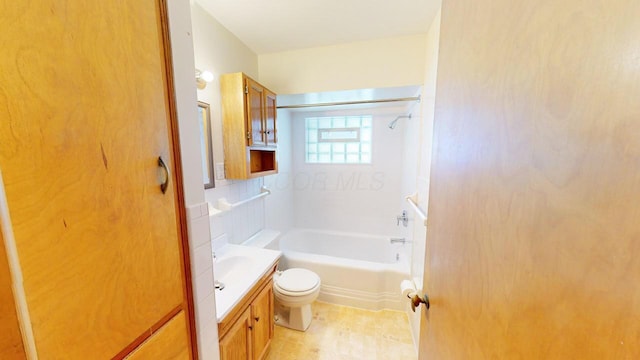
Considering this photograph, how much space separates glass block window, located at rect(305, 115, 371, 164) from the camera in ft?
10.2

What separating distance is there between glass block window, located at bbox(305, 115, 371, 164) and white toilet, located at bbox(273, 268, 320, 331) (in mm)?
1772

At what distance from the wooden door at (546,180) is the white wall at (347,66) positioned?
1.41 m

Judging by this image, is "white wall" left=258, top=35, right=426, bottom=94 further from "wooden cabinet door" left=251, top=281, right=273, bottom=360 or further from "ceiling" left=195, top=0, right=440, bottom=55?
"wooden cabinet door" left=251, top=281, right=273, bottom=360

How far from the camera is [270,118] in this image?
2.06m

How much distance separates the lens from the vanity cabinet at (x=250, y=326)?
3.58ft

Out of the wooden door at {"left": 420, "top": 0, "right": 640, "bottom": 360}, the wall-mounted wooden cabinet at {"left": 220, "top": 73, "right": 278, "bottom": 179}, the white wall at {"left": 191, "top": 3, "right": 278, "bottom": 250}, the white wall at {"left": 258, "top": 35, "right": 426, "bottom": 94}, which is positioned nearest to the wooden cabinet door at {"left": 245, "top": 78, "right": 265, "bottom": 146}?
the wall-mounted wooden cabinet at {"left": 220, "top": 73, "right": 278, "bottom": 179}

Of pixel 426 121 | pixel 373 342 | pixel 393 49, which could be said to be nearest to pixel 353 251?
pixel 373 342

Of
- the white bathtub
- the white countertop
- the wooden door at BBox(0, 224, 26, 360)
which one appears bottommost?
the white bathtub

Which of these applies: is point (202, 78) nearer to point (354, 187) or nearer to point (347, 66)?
point (347, 66)

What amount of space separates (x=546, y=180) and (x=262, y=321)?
1.67 m

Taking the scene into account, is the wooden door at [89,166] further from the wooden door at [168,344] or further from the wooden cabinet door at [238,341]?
the wooden cabinet door at [238,341]

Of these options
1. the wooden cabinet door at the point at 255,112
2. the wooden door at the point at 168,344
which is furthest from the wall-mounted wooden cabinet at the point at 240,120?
the wooden door at the point at 168,344

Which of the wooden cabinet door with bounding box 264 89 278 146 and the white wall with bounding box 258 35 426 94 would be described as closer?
the white wall with bounding box 258 35 426 94

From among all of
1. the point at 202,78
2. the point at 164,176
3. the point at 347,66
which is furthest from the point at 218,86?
the point at 164,176
